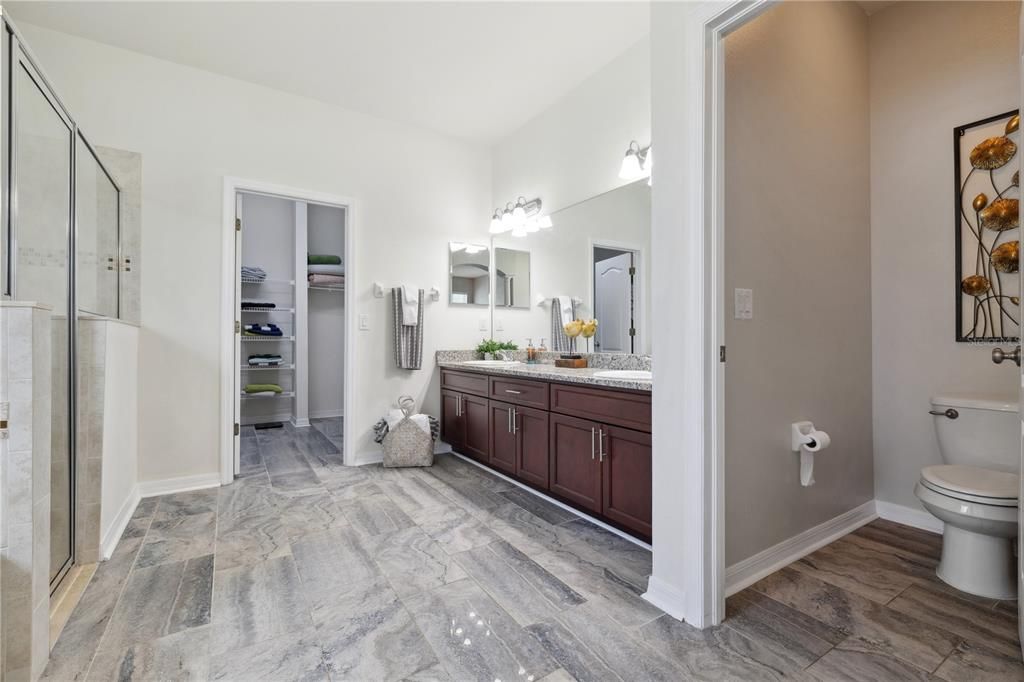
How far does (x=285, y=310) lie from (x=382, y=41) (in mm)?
3200

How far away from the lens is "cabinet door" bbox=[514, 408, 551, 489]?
2686 mm

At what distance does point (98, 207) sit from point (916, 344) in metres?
4.28

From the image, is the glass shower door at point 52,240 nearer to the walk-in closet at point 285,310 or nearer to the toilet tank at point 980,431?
the walk-in closet at point 285,310

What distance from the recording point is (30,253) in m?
1.58

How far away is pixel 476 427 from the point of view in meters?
3.39

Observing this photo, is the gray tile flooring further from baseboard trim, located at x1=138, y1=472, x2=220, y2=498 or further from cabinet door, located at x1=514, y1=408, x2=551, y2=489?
baseboard trim, located at x1=138, y1=472, x2=220, y2=498

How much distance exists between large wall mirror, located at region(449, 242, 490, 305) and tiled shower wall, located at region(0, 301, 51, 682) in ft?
9.35

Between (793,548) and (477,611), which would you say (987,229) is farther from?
(477,611)

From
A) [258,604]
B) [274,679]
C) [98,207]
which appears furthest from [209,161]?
[274,679]

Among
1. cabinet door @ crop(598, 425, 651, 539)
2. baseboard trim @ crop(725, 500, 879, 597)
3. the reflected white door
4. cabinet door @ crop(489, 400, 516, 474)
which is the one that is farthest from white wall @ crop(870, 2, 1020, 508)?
cabinet door @ crop(489, 400, 516, 474)

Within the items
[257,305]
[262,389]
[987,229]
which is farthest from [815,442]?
[257,305]

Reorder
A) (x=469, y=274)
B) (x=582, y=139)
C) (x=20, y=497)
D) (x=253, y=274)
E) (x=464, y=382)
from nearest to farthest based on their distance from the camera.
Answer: (x=20, y=497)
(x=582, y=139)
(x=464, y=382)
(x=469, y=274)
(x=253, y=274)

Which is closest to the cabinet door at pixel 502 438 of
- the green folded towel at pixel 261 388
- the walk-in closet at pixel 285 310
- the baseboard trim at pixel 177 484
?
the baseboard trim at pixel 177 484

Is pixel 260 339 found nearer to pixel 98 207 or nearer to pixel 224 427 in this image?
pixel 224 427
